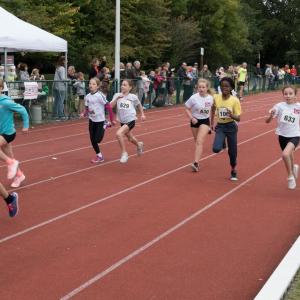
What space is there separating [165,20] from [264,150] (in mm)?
38111

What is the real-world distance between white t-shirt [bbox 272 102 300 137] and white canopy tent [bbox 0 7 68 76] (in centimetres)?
1054

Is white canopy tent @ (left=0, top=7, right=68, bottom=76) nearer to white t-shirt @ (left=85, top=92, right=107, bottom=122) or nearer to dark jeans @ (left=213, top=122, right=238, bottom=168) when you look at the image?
white t-shirt @ (left=85, top=92, right=107, bottom=122)

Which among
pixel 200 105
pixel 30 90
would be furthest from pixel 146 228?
pixel 30 90

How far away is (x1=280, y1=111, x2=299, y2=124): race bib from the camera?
930 centimetres

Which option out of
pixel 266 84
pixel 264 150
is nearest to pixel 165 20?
pixel 266 84

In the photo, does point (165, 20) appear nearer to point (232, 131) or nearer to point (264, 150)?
point (264, 150)

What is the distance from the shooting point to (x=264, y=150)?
45.2 ft

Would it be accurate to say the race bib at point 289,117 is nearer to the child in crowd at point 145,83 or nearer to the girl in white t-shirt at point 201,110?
the girl in white t-shirt at point 201,110

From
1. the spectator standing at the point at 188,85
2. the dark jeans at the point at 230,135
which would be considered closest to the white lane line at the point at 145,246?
the dark jeans at the point at 230,135

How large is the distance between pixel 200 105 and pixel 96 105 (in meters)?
2.08

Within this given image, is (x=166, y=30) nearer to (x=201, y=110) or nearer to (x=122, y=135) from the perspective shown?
(x=122, y=135)

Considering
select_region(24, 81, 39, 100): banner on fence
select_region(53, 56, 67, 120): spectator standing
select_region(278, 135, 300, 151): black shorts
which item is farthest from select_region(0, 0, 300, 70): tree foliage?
select_region(278, 135, 300, 151): black shorts

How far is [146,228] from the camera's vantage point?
23.4 feet

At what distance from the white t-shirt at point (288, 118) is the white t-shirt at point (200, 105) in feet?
6.32
